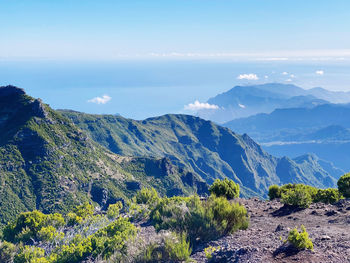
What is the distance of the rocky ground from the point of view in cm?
1359

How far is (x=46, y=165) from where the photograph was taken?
111250mm

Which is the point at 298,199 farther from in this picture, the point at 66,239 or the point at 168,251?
the point at 66,239

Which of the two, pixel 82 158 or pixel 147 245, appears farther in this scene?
pixel 82 158

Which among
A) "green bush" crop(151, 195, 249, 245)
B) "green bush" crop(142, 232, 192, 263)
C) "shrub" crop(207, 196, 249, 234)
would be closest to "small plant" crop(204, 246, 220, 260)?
"green bush" crop(142, 232, 192, 263)

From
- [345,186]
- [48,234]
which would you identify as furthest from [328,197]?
[48,234]

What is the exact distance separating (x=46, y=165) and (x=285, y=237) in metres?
108

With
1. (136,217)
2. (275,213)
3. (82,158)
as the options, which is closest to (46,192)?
(82,158)

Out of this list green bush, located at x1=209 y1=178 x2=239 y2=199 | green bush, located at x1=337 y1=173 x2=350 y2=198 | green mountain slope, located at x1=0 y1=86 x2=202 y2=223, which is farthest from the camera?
green mountain slope, located at x1=0 y1=86 x2=202 y2=223

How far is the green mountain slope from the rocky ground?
86.7 metres

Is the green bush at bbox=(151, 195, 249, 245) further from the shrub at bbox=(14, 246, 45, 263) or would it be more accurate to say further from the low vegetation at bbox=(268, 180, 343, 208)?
the shrub at bbox=(14, 246, 45, 263)

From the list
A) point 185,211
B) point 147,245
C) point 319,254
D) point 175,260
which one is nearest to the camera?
point 319,254

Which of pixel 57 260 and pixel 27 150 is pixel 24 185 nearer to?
pixel 27 150

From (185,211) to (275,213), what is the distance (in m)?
7.59

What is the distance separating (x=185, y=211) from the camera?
18.9m
